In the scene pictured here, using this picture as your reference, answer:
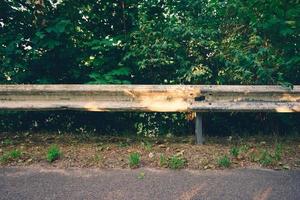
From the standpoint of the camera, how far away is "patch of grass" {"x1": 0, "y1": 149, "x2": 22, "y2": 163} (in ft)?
14.8

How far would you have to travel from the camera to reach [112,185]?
3.81 m

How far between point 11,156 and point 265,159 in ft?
10.5

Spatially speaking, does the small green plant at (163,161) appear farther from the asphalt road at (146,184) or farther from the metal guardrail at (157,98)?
the metal guardrail at (157,98)

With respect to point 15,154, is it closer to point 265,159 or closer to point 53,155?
point 53,155

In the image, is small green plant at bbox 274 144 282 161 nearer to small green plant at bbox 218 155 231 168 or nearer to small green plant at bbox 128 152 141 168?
small green plant at bbox 218 155 231 168

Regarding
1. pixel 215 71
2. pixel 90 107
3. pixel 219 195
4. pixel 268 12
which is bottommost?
pixel 219 195

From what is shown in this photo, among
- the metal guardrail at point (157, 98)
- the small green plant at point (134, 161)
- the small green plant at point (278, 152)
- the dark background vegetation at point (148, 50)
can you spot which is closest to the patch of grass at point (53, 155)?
the metal guardrail at point (157, 98)

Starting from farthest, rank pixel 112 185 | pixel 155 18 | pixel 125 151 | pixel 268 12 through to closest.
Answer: pixel 155 18, pixel 268 12, pixel 125 151, pixel 112 185

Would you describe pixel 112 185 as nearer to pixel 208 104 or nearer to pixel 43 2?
pixel 208 104

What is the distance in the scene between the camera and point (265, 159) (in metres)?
4.52

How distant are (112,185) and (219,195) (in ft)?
3.63

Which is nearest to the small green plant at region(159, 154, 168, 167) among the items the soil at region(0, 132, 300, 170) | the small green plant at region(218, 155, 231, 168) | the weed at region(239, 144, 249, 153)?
the soil at region(0, 132, 300, 170)

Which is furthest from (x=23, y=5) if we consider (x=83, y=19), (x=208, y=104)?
(x=208, y=104)

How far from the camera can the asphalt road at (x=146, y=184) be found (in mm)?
3537
